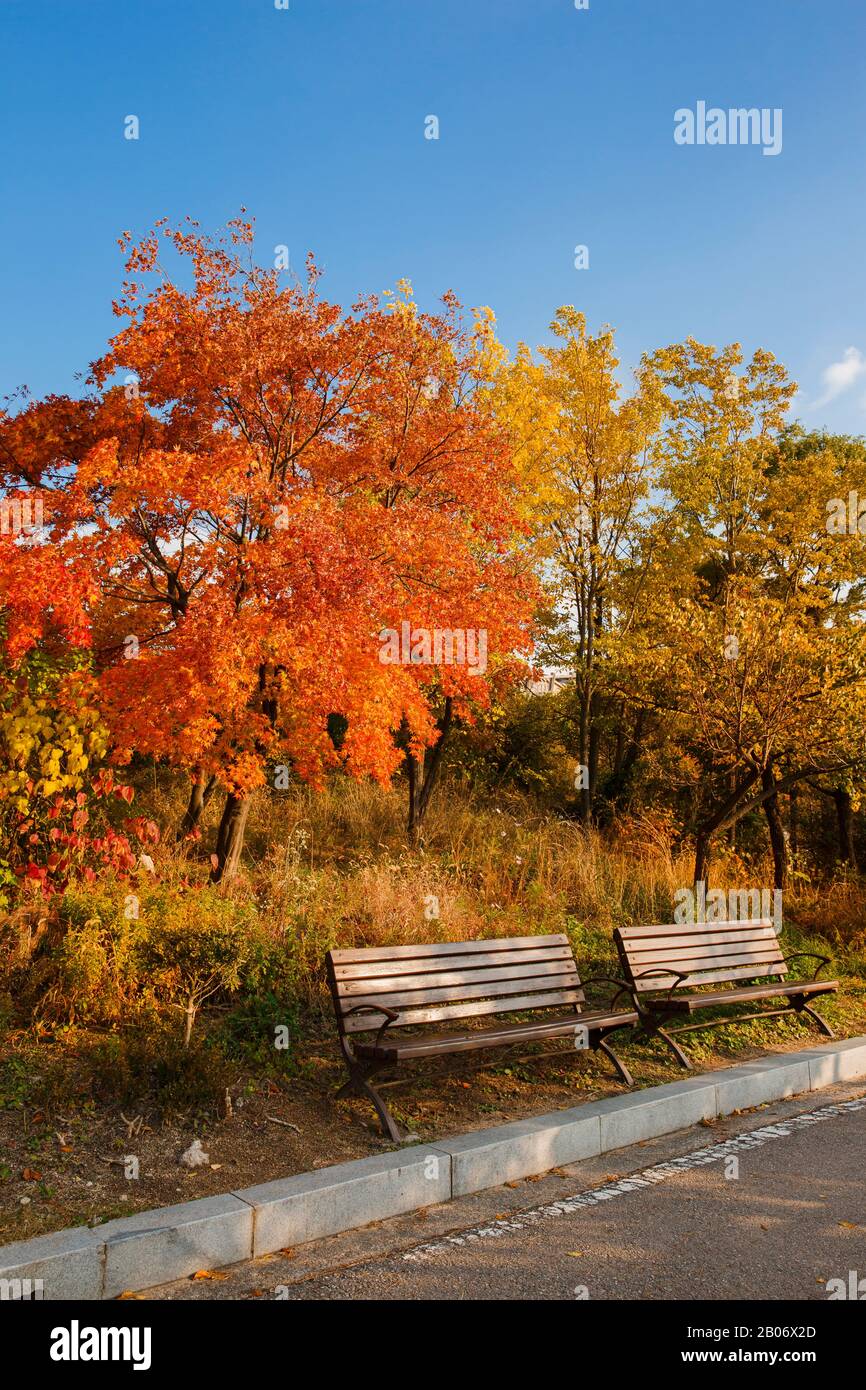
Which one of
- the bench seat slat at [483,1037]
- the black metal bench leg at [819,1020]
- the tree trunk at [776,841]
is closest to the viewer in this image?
the bench seat slat at [483,1037]

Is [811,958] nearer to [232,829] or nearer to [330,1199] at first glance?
[232,829]

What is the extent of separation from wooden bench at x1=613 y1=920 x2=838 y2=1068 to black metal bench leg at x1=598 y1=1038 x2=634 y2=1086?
0.53 metres

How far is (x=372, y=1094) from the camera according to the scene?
5176mm

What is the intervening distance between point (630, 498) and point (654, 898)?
1012 centimetres

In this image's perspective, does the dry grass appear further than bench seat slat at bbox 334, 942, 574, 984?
Yes

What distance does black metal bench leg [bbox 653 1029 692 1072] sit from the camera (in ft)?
21.8

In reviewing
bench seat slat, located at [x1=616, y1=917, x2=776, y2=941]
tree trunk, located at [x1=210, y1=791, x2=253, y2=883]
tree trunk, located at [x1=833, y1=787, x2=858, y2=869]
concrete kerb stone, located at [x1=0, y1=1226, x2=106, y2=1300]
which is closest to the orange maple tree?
tree trunk, located at [x1=210, y1=791, x2=253, y2=883]

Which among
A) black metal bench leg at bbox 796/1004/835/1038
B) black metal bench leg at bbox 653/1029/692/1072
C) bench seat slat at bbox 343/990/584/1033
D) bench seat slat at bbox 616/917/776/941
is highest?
bench seat slat at bbox 616/917/776/941

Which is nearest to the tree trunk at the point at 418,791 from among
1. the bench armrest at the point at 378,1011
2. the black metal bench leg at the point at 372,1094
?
the bench armrest at the point at 378,1011

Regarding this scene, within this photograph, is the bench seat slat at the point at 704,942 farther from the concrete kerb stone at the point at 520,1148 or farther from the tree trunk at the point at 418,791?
the tree trunk at the point at 418,791

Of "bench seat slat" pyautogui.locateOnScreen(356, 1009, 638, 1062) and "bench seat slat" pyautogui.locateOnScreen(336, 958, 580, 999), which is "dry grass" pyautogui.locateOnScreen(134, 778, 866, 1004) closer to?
"bench seat slat" pyautogui.locateOnScreen(336, 958, 580, 999)

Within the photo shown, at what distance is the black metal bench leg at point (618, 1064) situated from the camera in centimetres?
620

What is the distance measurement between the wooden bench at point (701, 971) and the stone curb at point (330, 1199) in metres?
0.77
